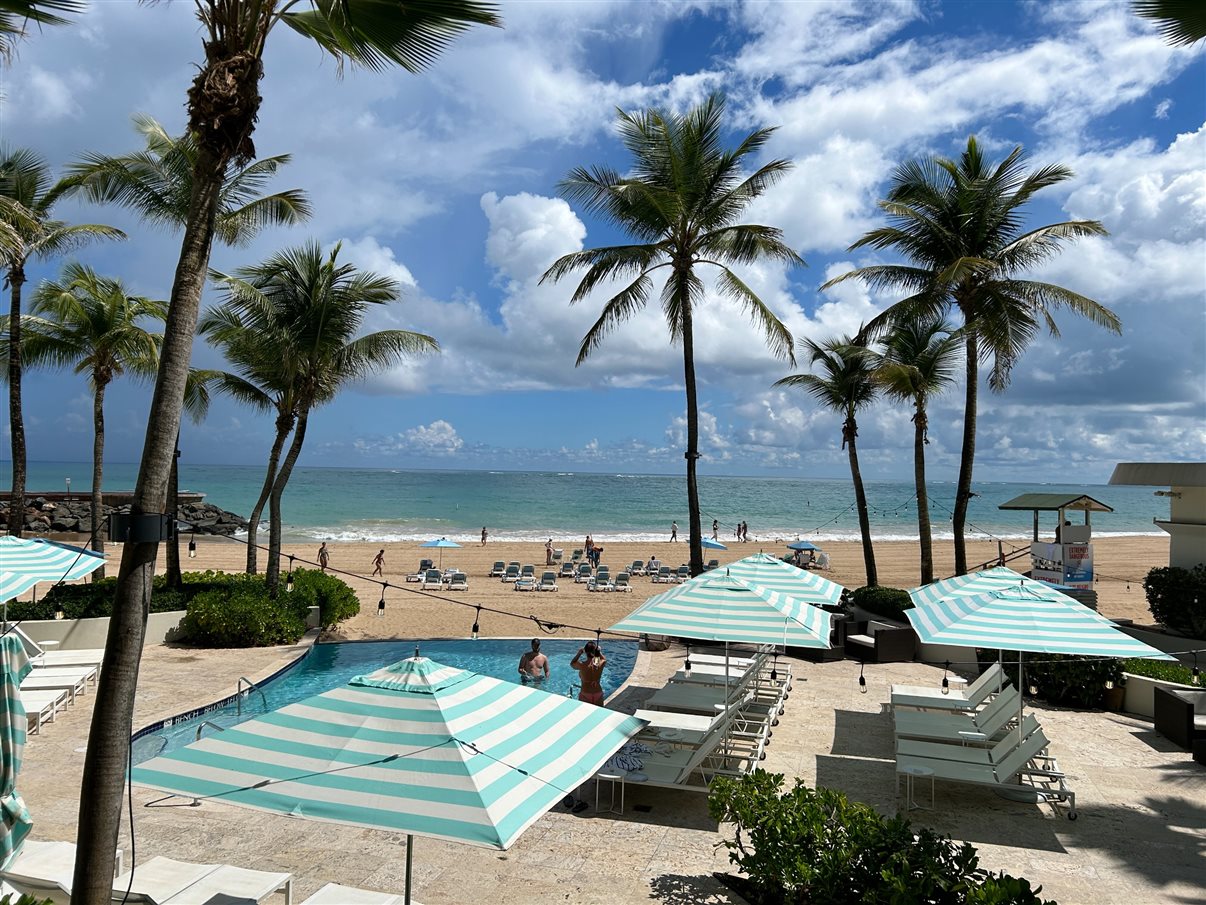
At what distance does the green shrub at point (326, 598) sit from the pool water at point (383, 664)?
932 mm

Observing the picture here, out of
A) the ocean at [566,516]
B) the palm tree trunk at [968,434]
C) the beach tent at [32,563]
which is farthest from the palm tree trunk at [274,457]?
the ocean at [566,516]

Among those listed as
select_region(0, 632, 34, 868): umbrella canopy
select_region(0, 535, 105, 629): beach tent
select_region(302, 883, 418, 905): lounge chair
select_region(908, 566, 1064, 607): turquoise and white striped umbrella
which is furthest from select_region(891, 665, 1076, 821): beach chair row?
select_region(0, 535, 105, 629): beach tent

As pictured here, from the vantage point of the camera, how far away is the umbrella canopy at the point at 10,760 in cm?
420

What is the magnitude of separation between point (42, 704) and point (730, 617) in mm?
8481

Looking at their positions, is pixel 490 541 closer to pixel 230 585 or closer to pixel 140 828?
pixel 230 585

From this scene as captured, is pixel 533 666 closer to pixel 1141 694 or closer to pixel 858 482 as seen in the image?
pixel 1141 694

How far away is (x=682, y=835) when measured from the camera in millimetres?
6734

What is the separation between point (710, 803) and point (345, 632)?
41.6 ft

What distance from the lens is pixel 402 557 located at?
37.5 metres

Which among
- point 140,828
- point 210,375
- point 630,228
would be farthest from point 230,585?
point 630,228

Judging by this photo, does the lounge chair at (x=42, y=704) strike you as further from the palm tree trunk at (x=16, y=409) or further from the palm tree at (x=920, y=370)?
the palm tree at (x=920, y=370)

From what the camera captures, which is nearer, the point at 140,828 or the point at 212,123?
the point at 212,123

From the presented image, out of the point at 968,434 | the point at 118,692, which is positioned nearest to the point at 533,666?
the point at 118,692

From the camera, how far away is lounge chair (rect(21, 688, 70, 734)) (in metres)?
9.23
